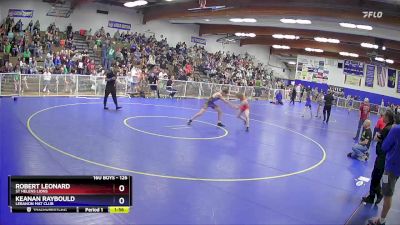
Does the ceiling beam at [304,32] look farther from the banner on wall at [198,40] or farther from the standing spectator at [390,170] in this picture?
the standing spectator at [390,170]

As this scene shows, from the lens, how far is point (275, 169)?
32.2ft

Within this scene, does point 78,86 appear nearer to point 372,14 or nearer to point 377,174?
point 372,14

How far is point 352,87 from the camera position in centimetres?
4234

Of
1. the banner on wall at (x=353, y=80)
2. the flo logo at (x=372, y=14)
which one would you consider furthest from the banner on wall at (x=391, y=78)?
the flo logo at (x=372, y=14)

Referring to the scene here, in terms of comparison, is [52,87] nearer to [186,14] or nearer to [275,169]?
[186,14]

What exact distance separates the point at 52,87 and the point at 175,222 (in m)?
15.1

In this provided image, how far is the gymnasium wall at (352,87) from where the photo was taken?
39812 mm

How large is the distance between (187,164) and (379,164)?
176 inches

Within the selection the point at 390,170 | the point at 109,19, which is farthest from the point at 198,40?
the point at 390,170

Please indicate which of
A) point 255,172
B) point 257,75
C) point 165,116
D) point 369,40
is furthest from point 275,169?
point 257,75

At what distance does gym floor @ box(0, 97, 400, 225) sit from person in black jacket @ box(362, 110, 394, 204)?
14.2 inches

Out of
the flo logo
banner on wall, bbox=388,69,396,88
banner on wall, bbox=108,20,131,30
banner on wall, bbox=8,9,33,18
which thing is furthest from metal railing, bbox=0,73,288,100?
banner on wall, bbox=388,69,396,88
